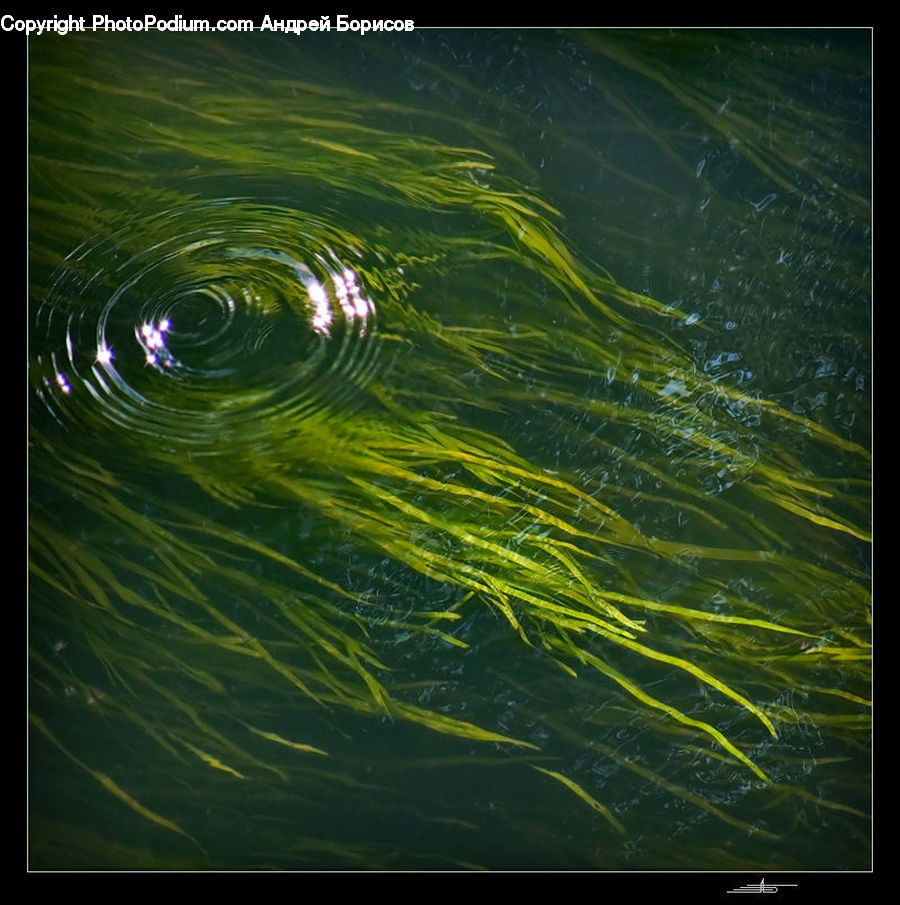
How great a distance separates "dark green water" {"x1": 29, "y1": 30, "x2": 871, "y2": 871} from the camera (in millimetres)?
2271

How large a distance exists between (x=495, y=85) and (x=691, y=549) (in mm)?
1297

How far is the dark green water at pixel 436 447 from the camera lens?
227 centimetres

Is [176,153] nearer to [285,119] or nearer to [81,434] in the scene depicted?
[285,119]

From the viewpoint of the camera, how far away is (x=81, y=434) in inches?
89.4

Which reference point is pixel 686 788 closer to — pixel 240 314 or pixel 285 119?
pixel 240 314

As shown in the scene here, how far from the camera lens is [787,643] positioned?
2314mm

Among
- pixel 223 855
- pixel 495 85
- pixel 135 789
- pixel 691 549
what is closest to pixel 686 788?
pixel 691 549

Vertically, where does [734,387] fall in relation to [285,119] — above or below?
below

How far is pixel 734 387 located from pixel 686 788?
104 cm

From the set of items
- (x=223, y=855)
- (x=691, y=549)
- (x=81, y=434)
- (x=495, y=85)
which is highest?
(x=495, y=85)

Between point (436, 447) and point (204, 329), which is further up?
point (204, 329)

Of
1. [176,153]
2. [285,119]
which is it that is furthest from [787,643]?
[176,153]

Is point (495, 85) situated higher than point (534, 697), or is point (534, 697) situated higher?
point (495, 85)

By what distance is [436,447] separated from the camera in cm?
228
